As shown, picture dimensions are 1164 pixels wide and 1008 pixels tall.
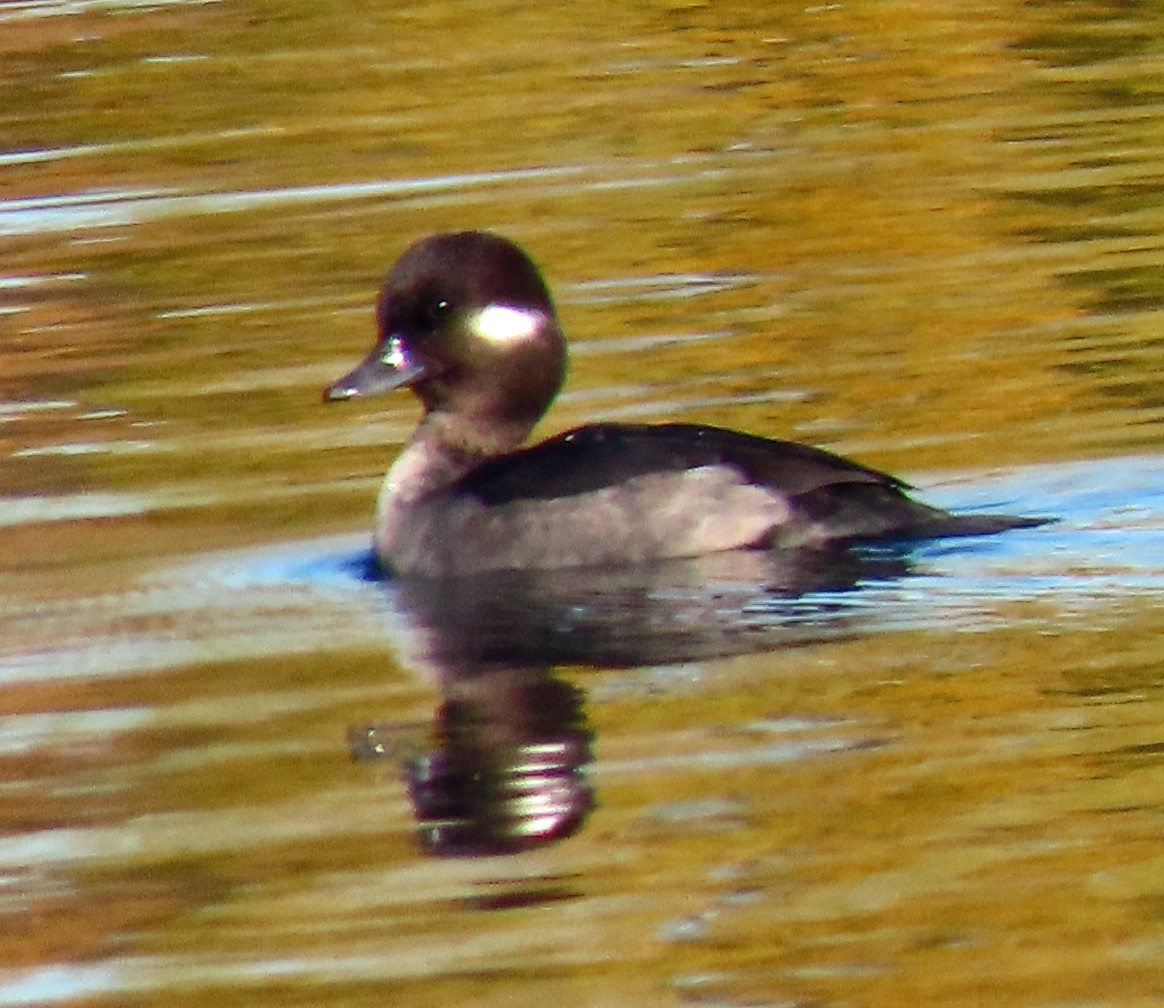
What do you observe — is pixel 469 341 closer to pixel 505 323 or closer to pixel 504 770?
pixel 505 323

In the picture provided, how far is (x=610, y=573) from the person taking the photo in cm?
938

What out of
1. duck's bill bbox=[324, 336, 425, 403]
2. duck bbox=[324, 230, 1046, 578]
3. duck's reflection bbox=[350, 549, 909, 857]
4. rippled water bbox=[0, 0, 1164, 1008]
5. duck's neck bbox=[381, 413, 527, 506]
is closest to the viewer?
rippled water bbox=[0, 0, 1164, 1008]

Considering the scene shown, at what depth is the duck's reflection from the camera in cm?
712

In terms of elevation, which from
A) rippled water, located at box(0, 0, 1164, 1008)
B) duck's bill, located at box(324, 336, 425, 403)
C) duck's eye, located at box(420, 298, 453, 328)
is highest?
duck's eye, located at box(420, 298, 453, 328)

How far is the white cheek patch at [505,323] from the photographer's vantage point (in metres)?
10.1

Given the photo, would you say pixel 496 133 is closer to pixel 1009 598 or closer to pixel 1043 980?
pixel 1009 598

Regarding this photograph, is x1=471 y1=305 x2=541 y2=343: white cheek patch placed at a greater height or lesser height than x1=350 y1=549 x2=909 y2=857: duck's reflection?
greater

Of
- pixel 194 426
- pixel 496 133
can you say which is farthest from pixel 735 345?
pixel 496 133

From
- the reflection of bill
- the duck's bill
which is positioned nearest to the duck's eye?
the duck's bill

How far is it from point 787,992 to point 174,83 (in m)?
13.5

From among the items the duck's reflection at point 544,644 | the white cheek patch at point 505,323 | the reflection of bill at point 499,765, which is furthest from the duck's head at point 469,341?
the reflection of bill at point 499,765

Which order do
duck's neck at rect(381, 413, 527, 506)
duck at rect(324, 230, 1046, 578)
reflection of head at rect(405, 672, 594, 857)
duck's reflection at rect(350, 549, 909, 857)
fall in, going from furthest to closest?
1. duck's neck at rect(381, 413, 527, 506)
2. duck at rect(324, 230, 1046, 578)
3. duck's reflection at rect(350, 549, 909, 857)
4. reflection of head at rect(405, 672, 594, 857)

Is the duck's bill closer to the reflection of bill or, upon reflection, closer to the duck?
the duck

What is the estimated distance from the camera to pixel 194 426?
1155 cm
